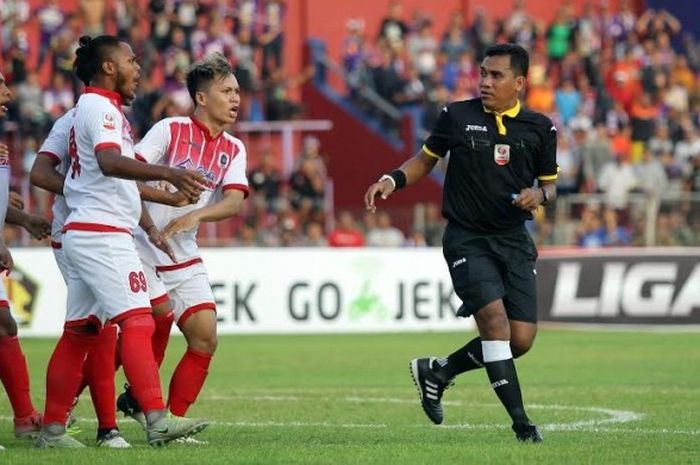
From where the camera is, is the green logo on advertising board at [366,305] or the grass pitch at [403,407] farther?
the green logo on advertising board at [366,305]

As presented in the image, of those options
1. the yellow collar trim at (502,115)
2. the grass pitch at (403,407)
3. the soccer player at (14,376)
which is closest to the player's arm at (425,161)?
the yellow collar trim at (502,115)

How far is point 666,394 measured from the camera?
14297 millimetres

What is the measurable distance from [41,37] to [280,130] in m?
4.60

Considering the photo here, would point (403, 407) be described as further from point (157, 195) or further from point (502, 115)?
point (157, 195)

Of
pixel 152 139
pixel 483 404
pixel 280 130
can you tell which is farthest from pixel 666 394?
pixel 280 130

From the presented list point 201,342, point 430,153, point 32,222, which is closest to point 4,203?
point 32,222

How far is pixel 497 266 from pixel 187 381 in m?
2.08

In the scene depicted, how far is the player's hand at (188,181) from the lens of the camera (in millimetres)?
9125

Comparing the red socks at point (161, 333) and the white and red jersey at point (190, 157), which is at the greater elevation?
the white and red jersey at point (190, 157)

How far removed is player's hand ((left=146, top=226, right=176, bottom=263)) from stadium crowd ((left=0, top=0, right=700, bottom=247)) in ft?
47.2

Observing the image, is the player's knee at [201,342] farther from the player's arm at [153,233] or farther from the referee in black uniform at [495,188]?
the referee in black uniform at [495,188]

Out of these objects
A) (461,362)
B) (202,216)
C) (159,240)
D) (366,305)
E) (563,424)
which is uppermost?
(202,216)

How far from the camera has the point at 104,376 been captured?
1003 cm

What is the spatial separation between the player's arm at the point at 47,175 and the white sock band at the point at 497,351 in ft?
9.09
